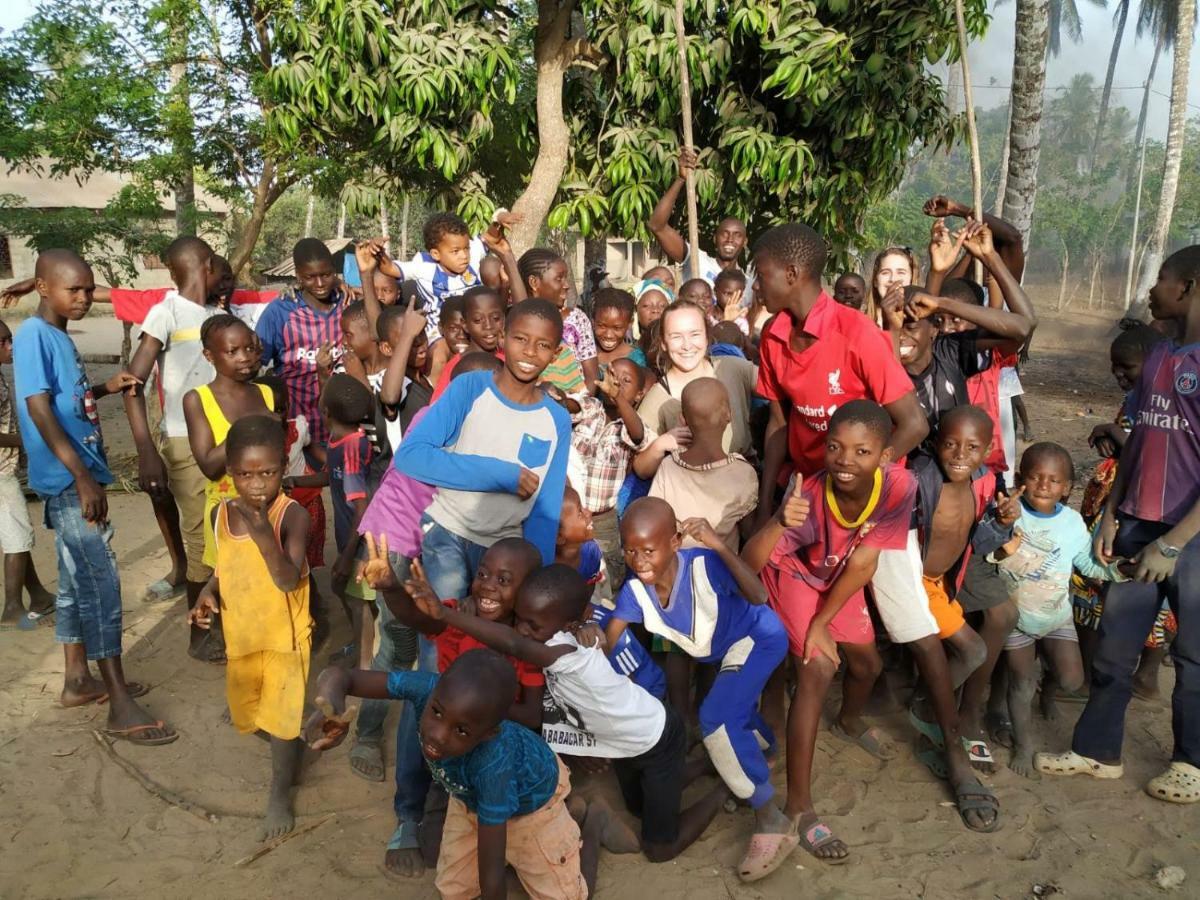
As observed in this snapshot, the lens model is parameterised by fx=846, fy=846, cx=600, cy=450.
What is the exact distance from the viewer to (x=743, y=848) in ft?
9.56

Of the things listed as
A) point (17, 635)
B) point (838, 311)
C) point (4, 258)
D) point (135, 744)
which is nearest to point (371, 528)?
point (135, 744)

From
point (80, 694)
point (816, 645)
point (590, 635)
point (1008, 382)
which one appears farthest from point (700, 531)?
point (80, 694)

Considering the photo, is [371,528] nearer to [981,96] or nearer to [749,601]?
[749,601]

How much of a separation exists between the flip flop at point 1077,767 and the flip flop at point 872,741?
0.57m

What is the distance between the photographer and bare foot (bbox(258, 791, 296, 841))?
2.97 m

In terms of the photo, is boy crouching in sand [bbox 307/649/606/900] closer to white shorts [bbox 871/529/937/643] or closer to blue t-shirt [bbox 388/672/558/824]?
blue t-shirt [bbox 388/672/558/824]

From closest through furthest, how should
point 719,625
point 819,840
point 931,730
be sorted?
point 819,840
point 719,625
point 931,730

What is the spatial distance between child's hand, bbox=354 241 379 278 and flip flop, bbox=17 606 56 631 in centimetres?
265

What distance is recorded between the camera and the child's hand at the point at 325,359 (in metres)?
4.20

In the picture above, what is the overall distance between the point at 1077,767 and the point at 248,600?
10.5ft

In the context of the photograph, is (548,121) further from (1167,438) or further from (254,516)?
(1167,438)

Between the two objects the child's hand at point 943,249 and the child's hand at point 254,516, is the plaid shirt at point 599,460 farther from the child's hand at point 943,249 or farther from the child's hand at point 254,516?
the child's hand at point 943,249

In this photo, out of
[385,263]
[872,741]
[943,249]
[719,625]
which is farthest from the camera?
[385,263]

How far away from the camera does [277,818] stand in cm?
300
